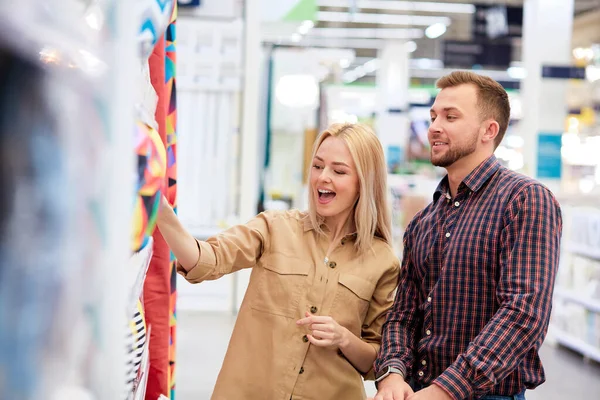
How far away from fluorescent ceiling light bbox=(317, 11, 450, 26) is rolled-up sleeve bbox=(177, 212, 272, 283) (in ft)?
56.2

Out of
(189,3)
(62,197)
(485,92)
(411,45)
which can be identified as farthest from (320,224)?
(411,45)

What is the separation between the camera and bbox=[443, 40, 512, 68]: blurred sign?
1440 centimetres

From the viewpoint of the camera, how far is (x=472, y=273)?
196cm

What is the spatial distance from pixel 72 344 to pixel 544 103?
847 cm

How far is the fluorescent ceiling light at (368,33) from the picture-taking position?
20.8m

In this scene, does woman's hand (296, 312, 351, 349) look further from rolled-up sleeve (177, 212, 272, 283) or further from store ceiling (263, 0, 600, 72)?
store ceiling (263, 0, 600, 72)

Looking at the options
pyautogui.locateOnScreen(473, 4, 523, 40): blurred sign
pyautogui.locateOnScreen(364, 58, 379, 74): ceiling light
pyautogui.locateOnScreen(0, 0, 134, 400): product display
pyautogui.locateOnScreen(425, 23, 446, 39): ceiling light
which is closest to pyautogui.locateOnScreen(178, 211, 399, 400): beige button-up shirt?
pyautogui.locateOnScreen(0, 0, 134, 400): product display

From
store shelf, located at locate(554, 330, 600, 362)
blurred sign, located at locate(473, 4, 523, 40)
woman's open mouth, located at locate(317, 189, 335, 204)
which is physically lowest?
store shelf, located at locate(554, 330, 600, 362)

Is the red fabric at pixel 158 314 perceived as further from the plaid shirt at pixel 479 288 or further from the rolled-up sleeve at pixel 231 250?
the plaid shirt at pixel 479 288

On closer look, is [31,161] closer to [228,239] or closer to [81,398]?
[81,398]

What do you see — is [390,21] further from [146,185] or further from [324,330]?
[146,185]

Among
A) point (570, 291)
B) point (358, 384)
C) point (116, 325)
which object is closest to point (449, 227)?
point (358, 384)

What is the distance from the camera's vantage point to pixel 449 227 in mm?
2055

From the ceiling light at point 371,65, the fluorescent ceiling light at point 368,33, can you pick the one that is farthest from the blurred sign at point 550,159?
the ceiling light at point 371,65
